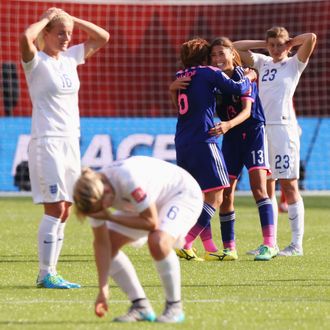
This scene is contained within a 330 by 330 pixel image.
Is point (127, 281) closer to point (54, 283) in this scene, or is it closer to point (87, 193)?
point (87, 193)

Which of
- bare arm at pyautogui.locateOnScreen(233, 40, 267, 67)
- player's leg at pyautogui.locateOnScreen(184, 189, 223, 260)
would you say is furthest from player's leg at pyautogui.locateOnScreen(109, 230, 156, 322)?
bare arm at pyautogui.locateOnScreen(233, 40, 267, 67)

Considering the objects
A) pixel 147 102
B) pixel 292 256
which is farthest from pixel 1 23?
pixel 292 256

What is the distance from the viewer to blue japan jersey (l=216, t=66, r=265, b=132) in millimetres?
10477

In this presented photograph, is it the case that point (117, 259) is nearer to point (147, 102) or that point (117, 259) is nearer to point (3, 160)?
point (3, 160)

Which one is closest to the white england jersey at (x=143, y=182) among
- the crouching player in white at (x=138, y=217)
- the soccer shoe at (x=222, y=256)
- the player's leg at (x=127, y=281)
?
the crouching player in white at (x=138, y=217)

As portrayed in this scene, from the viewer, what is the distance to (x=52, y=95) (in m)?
8.62

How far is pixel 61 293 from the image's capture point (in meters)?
8.29

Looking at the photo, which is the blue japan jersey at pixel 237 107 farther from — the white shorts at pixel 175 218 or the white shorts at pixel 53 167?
the white shorts at pixel 175 218

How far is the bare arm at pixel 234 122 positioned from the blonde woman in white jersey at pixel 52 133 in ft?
5.48

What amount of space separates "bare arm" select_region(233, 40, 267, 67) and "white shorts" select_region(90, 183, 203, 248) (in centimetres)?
440

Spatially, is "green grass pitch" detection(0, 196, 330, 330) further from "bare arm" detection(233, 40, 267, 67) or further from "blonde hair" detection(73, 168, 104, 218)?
"bare arm" detection(233, 40, 267, 67)

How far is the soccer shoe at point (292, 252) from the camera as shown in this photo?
36.1 feet

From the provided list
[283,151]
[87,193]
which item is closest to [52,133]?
[87,193]

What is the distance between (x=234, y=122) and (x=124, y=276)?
3.44m
